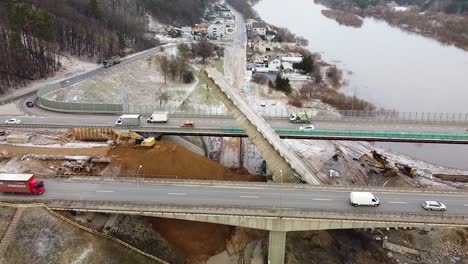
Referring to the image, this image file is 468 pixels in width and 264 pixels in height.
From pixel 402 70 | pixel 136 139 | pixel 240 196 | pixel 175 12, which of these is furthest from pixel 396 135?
pixel 175 12

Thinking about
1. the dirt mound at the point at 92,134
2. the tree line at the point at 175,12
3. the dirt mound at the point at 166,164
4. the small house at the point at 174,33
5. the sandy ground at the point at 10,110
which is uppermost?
the tree line at the point at 175,12

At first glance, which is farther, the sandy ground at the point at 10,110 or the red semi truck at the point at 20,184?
the sandy ground at the point at 10,110

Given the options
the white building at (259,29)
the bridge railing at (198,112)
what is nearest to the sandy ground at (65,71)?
the bridge railing at (198,112)

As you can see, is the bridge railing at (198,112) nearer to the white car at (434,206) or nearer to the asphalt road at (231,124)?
the asphalt road at (231,124)

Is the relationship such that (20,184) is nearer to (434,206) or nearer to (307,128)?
(307,128)

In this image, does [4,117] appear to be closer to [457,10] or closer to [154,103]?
[154,103]

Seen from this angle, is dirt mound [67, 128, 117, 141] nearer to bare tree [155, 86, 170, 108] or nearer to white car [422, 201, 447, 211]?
bare tree [155, 86, 170, 108]

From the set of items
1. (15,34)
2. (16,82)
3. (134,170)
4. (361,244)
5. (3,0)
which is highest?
(3,0)

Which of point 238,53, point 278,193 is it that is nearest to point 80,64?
point 238,53
